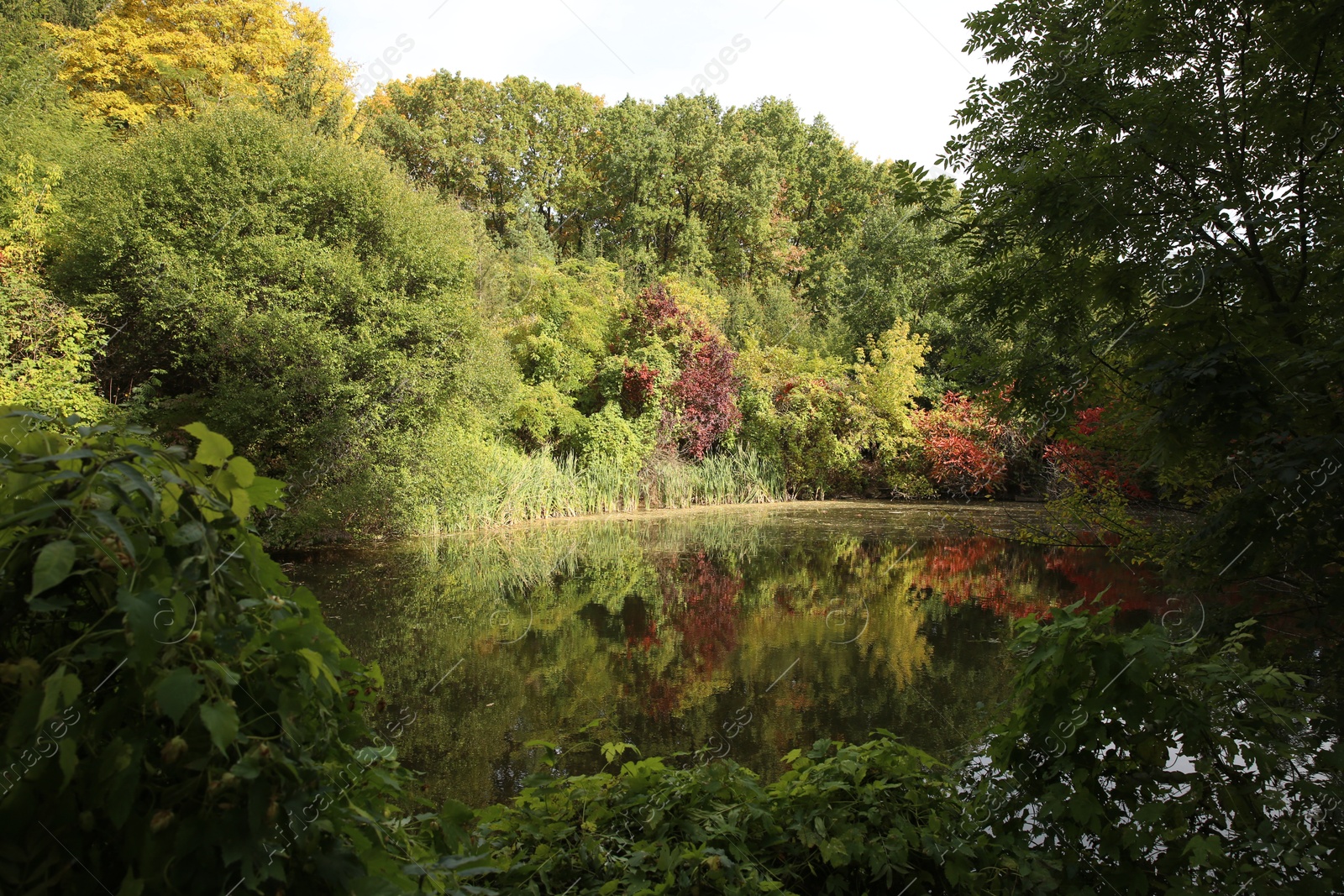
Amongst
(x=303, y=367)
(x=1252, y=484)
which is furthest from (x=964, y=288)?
(x=303, y=367)

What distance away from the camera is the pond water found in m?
3.70

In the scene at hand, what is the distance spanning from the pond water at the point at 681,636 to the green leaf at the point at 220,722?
151cm

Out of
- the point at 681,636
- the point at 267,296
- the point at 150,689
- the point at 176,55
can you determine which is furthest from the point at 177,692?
the point at 176,55

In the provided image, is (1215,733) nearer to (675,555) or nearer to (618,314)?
(675,555)

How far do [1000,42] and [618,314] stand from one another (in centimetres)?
1215

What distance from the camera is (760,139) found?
25047 mm

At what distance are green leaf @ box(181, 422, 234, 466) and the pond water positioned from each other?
1515mm

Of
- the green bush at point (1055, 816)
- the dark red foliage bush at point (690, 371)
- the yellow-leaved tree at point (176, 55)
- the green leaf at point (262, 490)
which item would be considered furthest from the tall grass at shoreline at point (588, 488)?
the green leaf at point (262, 490)

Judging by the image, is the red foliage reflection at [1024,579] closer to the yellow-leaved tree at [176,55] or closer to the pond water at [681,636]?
the pond water at [681,636]

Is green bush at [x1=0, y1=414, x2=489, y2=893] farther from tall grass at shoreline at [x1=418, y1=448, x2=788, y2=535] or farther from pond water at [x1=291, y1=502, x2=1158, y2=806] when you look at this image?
tall grass at shoreline at [x1=418, y1=448, x2=788, y2=535]

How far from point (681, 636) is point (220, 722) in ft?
16.2

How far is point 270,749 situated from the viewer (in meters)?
0.87

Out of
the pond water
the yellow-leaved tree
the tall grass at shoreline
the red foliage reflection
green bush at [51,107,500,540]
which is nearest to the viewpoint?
the pond water

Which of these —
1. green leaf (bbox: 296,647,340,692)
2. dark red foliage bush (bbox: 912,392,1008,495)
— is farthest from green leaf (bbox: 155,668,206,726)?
dark red foliage bush (bbox: 912,392,1008,495)
